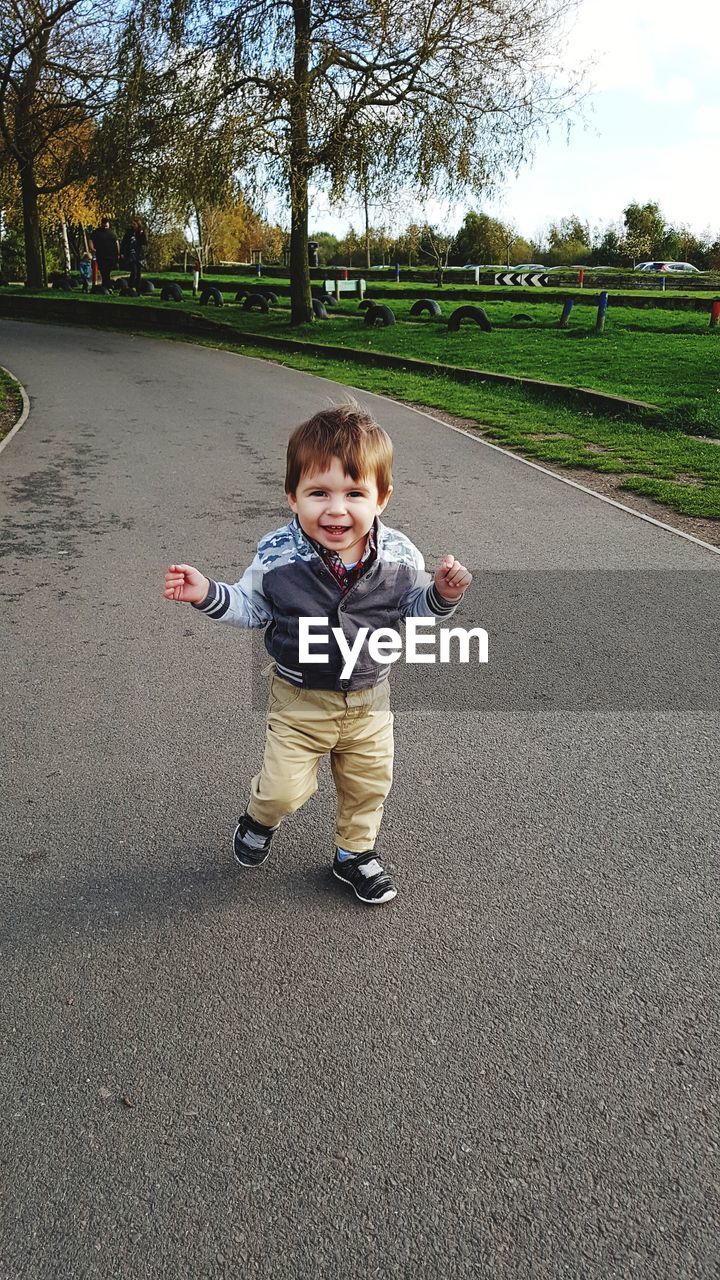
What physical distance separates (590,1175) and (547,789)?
1.76 metres

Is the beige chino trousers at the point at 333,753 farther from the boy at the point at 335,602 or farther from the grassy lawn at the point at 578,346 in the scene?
the grassy lawn at the point at 578,346

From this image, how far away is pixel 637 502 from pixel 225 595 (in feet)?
20.0

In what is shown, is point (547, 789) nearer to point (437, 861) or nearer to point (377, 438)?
point (437, 861)

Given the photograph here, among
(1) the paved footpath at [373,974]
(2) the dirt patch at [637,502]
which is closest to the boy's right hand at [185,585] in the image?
(1) the paved footpath at [373,974]

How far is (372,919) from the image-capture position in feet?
9.64

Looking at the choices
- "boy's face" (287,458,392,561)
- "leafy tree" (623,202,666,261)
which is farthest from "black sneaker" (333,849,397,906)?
"leafy tree" (623,202,666,261)

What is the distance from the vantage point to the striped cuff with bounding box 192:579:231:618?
110 inches

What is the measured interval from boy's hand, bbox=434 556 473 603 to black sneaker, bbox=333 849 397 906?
2.93 ft

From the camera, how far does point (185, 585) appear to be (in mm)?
2727

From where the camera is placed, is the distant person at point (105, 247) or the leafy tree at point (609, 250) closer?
the distant person at point (105, 247)

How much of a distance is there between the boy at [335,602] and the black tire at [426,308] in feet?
71.1

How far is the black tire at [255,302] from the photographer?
25000mm

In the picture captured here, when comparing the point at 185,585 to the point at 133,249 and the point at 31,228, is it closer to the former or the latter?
the point at 133,249

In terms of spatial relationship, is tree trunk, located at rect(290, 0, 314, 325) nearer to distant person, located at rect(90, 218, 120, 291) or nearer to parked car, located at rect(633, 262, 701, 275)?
distant person, located at rect(90, 218, 120, 291)
